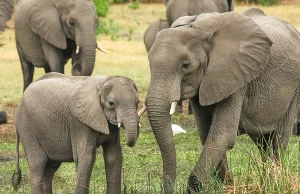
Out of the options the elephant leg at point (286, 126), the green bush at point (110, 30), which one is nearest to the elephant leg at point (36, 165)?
the elephant leg at point (286, 126)

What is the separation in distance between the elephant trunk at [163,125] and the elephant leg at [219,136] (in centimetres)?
25

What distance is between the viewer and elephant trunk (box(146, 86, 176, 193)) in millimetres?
7457

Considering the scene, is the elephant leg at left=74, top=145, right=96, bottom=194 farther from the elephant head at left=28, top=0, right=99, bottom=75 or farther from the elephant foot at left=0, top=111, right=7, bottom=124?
the elephant foot at left=0, top=111, right=7, bottom=124

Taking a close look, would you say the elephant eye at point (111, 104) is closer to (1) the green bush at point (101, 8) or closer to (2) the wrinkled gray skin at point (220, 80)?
(2) the wrinkled gray skin at point (220, 80)

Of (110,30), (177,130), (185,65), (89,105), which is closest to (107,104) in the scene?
(89,105)

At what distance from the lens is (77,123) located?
784cm

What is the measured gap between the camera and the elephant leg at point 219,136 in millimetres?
7801

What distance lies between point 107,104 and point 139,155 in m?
3.40

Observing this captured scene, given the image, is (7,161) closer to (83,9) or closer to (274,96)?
(83,9)

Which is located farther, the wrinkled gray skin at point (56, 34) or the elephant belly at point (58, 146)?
the wrinkled gray skin at point (56, 34)

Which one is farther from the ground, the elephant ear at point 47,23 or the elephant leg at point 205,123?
the elephant leg at point 205,123

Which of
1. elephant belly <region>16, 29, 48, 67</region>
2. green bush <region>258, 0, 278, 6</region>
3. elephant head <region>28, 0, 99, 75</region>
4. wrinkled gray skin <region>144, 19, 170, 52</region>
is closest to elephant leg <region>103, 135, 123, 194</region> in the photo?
elephant head <region>28, 0, 99, 75</region>

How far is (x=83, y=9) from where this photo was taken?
505 inches

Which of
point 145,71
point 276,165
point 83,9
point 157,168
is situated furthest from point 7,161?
point 145,71
